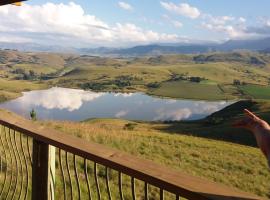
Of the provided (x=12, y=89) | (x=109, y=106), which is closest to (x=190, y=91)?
(x=109, y=106)

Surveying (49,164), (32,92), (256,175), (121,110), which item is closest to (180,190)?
(49,164)

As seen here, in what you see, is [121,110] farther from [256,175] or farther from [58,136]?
[58,136]

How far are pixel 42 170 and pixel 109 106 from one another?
440 feet

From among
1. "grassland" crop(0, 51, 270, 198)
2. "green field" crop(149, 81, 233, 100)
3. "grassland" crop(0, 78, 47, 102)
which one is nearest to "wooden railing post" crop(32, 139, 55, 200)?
"grassland" crop(0, 51, 270, 198)

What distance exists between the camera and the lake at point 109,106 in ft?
385

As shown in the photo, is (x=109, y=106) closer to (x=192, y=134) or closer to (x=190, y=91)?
(x=190, y=91)

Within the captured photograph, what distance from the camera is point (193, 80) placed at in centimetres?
19175

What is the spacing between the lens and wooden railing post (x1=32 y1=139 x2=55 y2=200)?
3.19 meters

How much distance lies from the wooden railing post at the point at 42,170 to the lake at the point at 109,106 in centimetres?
10451

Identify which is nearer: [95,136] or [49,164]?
[49,164]

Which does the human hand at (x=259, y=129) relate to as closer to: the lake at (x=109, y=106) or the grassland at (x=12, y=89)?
the lake at (x=109, y=106)

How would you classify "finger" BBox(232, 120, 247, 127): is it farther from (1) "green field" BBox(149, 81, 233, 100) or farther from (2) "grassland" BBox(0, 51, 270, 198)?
(1) "green field" BBox(149, 81, 233, 100)

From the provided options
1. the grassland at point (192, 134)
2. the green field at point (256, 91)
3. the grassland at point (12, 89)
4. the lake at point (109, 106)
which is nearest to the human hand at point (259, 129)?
the grassland at point (192, 134)

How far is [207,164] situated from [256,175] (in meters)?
1.65
